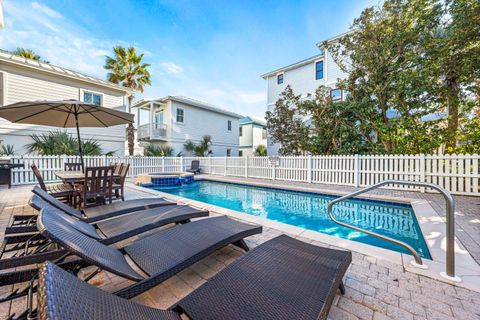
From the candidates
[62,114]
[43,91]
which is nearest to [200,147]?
[43,91]

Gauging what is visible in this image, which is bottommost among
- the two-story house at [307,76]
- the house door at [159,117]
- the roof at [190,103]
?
the house door at [159,117]

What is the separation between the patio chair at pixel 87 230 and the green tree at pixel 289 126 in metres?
10.4

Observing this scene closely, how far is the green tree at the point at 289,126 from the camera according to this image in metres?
12.6

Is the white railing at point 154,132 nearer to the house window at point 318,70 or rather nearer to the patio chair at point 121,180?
the patio chair at point 121,180

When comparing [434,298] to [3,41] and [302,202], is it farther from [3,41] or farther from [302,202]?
[3,41]

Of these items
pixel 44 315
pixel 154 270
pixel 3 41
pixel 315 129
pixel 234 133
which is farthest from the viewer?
pixel 234 133

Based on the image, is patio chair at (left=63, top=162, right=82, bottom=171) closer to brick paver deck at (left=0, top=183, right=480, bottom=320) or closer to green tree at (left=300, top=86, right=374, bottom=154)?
brick paver deck at (left=0, top=183, right=480, bottom=320)

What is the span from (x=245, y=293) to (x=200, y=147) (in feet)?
56.4

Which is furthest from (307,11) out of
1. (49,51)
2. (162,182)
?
(49,51)

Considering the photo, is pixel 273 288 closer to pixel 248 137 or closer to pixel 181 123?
pixel 181 123

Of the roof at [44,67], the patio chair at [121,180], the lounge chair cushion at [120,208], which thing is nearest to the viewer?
the lounge chair cushion at [120,208]

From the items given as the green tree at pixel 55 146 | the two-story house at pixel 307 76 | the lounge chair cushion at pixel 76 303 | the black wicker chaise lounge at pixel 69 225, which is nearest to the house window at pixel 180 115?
the two-story house at pixel 307 76

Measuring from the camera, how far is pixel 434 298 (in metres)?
1.85

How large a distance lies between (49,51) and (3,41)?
219cm
